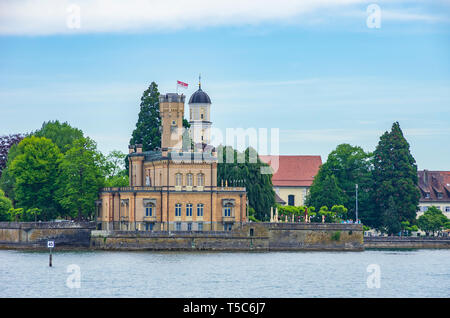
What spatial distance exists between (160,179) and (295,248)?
50.2 ft

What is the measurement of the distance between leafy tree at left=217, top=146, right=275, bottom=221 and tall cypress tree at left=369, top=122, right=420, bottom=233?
14.0 metres

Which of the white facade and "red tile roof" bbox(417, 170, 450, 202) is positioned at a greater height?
the white facade

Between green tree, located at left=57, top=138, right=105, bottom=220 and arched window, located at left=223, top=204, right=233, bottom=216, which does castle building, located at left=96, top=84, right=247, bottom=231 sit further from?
green tree, located at left=57, top=138, right=105, bottom=220

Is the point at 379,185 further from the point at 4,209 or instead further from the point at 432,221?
the point at 4,209

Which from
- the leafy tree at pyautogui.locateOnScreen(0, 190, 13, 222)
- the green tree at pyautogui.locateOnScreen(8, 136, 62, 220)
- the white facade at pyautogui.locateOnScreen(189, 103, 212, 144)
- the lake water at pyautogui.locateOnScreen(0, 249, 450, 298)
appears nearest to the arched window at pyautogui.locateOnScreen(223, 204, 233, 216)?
the lake water at pyautogui.locateOnScreen(0, 249, 450, 298)

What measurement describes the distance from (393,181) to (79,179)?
37.2 meters

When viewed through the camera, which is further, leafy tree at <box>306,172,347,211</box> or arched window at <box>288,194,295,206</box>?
arched window at <box>288,194,295,206</box>

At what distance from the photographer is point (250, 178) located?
123500 mm

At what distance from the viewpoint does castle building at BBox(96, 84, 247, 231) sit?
4473 inches

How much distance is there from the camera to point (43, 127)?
146 metres

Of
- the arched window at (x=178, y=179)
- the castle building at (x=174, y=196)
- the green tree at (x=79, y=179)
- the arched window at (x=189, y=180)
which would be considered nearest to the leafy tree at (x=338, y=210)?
the castle building at (x=174, y=196)
